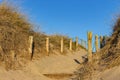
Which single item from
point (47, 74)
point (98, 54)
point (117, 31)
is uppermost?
point (117, 31)

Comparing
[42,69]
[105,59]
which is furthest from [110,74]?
[42,69]

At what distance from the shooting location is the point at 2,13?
15180 mm

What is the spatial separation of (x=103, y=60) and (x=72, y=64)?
211 inches

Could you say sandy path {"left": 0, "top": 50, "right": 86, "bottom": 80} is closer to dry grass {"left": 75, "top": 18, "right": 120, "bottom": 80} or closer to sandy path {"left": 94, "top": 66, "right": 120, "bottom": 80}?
dry grass {"left": 75, "top": 18, "right": 120, "bottom": 80}

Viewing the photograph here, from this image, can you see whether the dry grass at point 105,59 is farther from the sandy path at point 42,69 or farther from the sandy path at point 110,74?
the sandy path at point 42,69

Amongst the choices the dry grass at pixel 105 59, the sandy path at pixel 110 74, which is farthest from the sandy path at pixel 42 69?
the sandy path at pixel 110 74

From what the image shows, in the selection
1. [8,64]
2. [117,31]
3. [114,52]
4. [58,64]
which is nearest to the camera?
[114,52]

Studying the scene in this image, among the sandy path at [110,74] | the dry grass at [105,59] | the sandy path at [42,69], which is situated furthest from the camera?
the sandy path at [42,69]

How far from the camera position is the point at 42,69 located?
16.2 meters

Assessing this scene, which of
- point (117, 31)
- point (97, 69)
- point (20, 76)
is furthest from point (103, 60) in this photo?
point (20, 76)

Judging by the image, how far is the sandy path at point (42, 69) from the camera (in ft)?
40.1

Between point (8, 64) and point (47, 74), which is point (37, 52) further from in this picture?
point (8, 64)

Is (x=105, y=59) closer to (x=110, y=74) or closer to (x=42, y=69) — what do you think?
(x=110, y=74)

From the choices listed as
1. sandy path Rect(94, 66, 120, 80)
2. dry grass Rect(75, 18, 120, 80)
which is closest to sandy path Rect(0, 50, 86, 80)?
dry grass Rect(75, 18, 120, 80)
